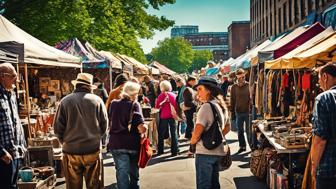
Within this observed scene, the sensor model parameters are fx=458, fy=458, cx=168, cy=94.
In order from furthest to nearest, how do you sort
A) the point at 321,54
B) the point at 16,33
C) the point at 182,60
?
the point at 182,60, the point at 16,33, the point at 321,54

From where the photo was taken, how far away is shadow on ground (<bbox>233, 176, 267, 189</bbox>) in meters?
8.19

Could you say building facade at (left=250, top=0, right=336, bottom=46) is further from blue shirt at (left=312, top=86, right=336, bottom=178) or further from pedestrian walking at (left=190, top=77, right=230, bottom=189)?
blue shirt at (left=312, top=86, right=336, bottom=178)

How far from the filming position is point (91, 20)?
27.6 m

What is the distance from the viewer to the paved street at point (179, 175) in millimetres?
8383

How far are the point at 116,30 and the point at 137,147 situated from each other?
Answer: 23.7 meters

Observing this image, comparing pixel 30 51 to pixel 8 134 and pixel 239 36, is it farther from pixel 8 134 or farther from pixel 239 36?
pixel 239 36

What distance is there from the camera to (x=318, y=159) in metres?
4.64

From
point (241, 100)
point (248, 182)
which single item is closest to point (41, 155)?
point (248, 182)

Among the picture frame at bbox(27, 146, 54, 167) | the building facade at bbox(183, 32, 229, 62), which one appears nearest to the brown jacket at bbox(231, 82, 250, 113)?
the picture frame at bbox(27, 146, 54, 167)

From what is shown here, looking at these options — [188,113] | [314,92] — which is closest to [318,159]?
[314,92]

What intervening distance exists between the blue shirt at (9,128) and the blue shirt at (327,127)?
3434 mm

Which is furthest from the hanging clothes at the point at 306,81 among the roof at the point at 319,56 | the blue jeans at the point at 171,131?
the blue jeans at the point at 171,131

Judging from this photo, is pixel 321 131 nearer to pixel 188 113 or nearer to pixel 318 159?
pixel 318 159

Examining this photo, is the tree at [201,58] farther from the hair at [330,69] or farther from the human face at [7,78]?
the hair at [330,69]
